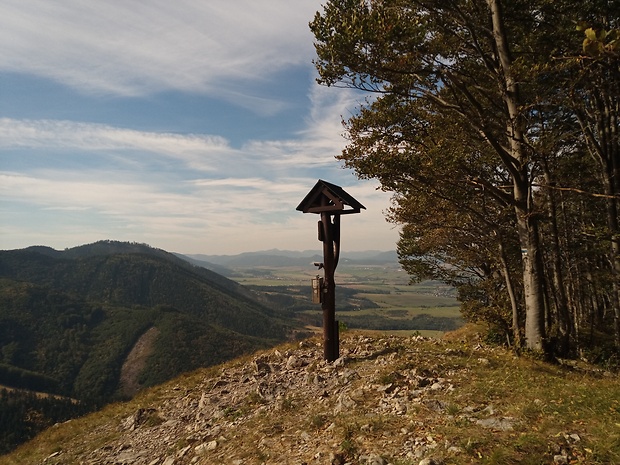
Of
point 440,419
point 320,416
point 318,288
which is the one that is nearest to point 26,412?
point 318,288

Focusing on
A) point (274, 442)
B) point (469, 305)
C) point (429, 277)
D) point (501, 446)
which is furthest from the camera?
point (429, 277)

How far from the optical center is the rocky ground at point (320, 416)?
21.3 feet

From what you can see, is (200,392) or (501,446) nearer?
(501,446)

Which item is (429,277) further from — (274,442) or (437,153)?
(274,442)

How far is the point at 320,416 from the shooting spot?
8.29 metres

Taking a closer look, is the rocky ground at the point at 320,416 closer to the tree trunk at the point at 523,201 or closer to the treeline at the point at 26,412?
the tree trunk at the point at 523,201

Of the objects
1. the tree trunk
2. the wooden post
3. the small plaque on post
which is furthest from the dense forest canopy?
the small plaque on post

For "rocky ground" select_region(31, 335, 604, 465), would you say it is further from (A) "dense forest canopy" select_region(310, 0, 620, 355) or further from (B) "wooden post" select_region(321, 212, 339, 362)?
(A) "dense forest canopy" select_region(310, 0, 620, 355)

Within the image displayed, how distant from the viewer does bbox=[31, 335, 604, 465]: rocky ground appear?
21.3ft

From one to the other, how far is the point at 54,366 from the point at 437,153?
244755 millimetres

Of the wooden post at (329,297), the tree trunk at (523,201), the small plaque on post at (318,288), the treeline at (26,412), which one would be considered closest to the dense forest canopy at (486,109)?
the tree trunk at (523,201)

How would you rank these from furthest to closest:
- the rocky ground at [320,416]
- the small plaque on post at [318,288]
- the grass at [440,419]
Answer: the small plaque on post at [318,288]
the rocky ground at [320,416]
the grass at [440,419]

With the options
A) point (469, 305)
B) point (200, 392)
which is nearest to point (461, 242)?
point (469, 305)

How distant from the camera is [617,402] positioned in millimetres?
6898
